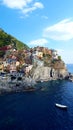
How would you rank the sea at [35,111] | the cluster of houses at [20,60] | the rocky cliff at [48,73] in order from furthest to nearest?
the rocky cliff at [48,73] → the cluster of houses at [20,60] → the sea at [35,111]

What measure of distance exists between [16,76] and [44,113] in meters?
53.1

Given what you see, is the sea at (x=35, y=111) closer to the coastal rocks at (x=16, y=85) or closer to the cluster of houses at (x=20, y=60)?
the coastal rocks at (x=16, y=85)

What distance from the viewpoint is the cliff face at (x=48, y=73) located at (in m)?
164

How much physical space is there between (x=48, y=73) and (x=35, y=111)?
88921mm

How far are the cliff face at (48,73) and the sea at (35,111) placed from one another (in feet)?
137

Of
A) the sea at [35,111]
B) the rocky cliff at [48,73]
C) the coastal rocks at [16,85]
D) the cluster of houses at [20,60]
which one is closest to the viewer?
the sea at [35,111]

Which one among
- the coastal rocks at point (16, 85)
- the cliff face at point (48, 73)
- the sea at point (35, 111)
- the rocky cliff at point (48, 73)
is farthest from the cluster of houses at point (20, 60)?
the sea at point (35, 111)

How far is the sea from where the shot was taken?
7064 centimetres

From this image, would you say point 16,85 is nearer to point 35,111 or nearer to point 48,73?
point 35,111

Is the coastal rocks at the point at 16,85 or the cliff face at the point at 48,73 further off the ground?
the cliff face at the point at 48,73

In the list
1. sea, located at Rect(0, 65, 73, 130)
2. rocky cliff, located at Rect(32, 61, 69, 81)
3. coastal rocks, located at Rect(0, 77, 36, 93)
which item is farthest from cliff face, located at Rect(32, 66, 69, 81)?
sea, located at Rect(0, 65, 73, 130)

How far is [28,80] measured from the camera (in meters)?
130

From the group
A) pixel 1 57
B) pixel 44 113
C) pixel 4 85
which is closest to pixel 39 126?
pixel 44 113

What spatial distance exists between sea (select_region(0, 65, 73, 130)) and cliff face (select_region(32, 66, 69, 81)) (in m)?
41.8
